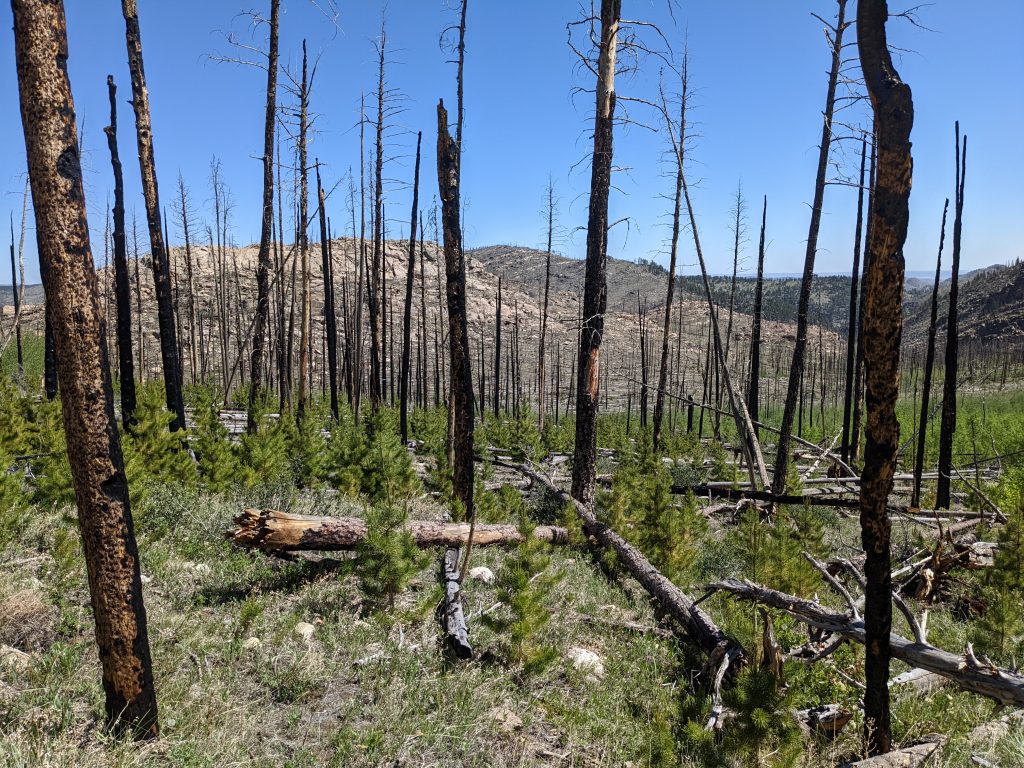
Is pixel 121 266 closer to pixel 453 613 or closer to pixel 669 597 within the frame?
pixel 453 613

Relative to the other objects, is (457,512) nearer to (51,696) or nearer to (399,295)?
(51,696)

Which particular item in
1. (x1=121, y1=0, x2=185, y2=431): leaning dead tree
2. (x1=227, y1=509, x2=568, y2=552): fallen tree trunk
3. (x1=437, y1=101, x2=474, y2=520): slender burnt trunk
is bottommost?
(x1=227, y1=509, x2=568, y2=552): fallen tree trunk

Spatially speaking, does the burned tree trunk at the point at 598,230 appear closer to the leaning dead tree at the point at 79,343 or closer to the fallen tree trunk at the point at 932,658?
the fallen tree trunk at the point at 932,658

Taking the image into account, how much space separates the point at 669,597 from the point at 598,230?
4.87 meters

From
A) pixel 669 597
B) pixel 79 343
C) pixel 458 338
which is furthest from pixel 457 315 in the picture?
pixel 79 343

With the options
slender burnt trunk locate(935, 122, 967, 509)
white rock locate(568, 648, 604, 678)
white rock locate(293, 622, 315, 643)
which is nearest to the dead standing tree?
white rock locate(568, 648, 604, 678)

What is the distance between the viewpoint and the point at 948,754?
3637 millimetres

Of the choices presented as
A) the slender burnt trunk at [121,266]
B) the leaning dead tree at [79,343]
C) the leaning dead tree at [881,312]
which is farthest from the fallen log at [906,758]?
the slender burnt trunk at [121,266]

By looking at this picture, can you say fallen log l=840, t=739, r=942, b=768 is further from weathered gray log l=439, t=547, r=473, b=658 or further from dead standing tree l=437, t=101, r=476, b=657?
dead standing tree l=437, t=101, r=476, b=657

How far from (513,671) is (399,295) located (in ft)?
225

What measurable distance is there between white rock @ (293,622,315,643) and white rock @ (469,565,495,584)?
1925 mm

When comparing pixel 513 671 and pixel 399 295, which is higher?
pixel 399 295

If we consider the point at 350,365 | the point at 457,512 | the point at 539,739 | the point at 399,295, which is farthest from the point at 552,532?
the point at 399,295

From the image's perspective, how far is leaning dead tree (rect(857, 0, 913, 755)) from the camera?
2426 mm
